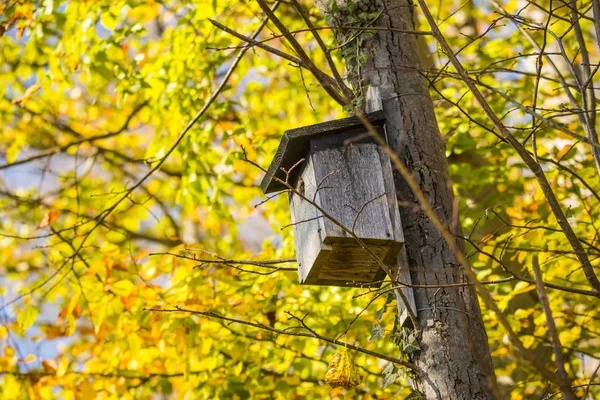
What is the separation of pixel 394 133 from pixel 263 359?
6.34ft

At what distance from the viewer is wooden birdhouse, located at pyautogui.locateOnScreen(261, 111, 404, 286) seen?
244 cm

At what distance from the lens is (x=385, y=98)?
2.58 m

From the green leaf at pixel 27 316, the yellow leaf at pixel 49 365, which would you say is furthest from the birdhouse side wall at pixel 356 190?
the yellow leaf at pixel 49 365

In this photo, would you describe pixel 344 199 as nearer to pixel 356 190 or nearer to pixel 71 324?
pixel 356 190

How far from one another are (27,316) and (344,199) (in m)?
2.03

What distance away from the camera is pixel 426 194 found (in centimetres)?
242

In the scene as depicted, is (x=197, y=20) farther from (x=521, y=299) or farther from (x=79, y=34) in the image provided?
(x=521, y=299)

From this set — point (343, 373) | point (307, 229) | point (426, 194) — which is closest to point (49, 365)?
point (307, 229)

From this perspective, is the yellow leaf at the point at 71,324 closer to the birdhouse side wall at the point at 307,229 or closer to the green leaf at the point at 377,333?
the birdhouse side wall at the point at 307,229

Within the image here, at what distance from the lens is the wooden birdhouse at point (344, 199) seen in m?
2.44

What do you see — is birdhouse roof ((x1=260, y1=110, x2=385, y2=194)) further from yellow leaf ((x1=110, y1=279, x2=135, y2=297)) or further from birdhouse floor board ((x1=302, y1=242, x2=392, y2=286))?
yellow leaf ((x1=110, y1=279, x2=135, y2=297))

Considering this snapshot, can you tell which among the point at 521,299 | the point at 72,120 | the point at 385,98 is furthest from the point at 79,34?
the point at 72,120

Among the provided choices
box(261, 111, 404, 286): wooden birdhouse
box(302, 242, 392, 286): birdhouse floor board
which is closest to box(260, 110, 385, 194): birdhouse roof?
box(261, 111, 404, 286): wooden birdhouse

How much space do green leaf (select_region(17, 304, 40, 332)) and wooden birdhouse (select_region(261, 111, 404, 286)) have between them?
171 centimetres
